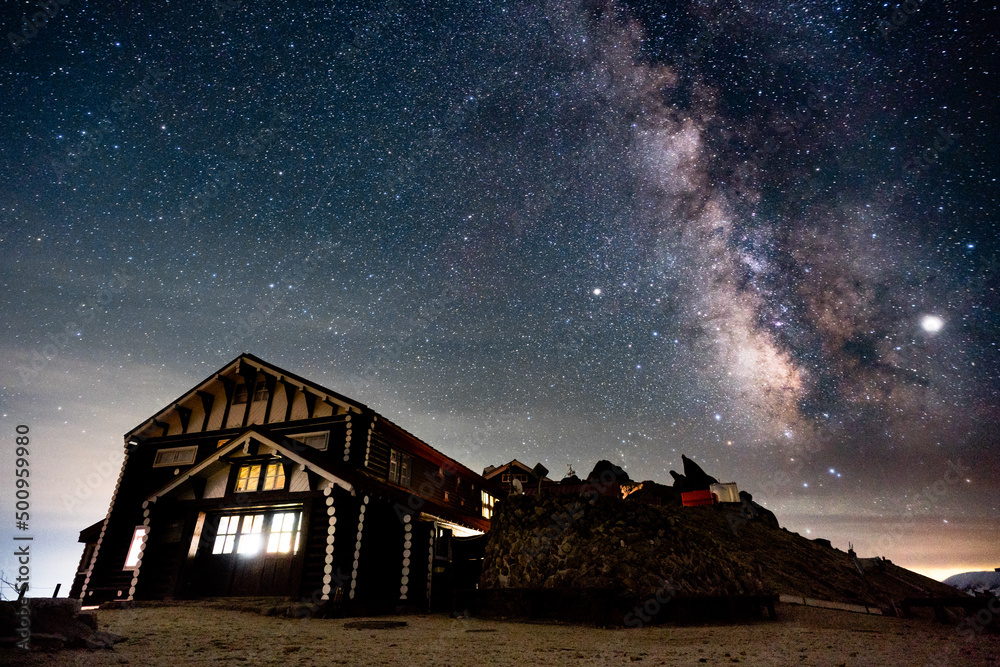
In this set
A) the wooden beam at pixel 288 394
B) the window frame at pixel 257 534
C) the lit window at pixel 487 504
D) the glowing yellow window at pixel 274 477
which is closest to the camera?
the window frame at pixel 257 534

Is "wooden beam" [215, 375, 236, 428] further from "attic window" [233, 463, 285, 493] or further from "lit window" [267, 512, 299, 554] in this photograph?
"lit window" [267, 512, 299, 554]

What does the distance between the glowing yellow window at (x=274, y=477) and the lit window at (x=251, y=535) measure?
106 cm

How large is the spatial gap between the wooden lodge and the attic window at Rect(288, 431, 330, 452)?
0.05 m

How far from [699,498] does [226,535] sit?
2958 centimetres

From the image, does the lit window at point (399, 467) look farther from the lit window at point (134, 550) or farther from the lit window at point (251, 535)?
the lit window at point (134, 550)

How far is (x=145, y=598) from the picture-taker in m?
15.9

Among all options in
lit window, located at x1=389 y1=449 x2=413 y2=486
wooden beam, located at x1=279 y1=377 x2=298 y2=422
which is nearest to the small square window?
wooden beam, located at x1=279 y1=377 x2=298 y2=422

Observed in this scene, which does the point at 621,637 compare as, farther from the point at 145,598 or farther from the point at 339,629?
the point at 145,598

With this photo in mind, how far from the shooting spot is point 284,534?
1611 centimetres

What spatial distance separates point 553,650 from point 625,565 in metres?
6.22

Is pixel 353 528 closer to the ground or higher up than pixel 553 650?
higher up

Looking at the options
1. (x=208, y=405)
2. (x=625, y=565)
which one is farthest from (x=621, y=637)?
(x=208, y=405)

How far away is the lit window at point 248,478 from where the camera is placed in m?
16.9

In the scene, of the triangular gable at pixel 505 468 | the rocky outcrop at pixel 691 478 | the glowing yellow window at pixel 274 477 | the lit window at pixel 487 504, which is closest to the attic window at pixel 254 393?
the glowing yellow window at pixel 274 477
